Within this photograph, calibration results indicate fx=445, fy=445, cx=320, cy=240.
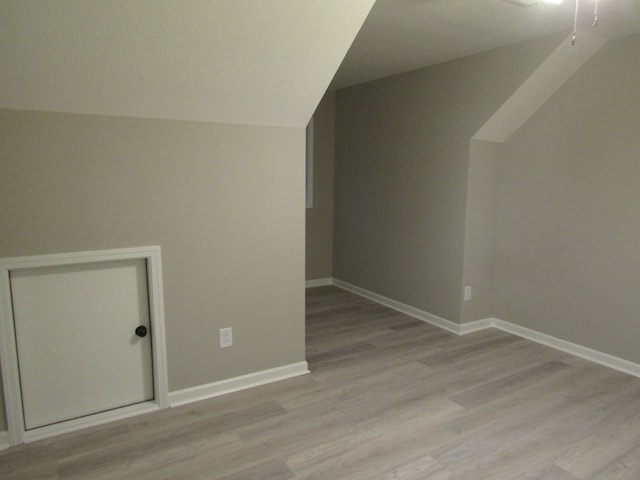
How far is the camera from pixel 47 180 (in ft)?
6.76

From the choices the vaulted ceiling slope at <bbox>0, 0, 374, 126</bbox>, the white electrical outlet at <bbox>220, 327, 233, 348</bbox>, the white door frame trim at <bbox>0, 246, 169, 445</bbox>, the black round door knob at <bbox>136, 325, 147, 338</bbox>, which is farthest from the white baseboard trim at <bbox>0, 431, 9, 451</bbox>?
the vaulted ceiling slope at <bbox>0, 0, 374, 126</bbox>

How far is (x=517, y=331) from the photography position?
3654mm

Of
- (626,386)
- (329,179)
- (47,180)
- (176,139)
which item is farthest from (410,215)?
(47,180)

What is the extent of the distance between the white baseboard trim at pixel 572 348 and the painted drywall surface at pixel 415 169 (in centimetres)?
47

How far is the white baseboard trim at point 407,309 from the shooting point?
3.71 m

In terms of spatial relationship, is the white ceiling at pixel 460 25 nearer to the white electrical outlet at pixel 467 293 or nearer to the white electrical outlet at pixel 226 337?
the white electrical outlet at pixel 467 293

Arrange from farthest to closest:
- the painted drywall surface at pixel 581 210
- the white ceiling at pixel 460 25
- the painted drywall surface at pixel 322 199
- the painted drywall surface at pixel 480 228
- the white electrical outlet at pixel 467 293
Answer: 1. the painted drywall surface at pixel 322 199
2. the white electrical outlet at pixel 467 293
3. the painted drywall surface at pixel 480 228
4. the painted drywall surface at pixel 581 210
5. the white ceiling at pixel 460 25

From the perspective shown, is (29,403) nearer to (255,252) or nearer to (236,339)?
(236,339)

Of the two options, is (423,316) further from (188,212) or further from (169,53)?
(169,53)

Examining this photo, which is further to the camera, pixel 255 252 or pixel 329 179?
pixel 329 179

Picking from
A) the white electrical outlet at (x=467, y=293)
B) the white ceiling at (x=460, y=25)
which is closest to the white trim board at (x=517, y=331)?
the white electrical outlet at (x=467, y=293)

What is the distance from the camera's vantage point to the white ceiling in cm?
238

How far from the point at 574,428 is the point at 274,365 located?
66.8 inches

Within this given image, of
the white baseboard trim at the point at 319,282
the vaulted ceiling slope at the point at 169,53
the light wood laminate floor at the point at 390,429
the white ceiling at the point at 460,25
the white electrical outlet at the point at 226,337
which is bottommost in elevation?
the light wood laminate floor at the point at 390,429
